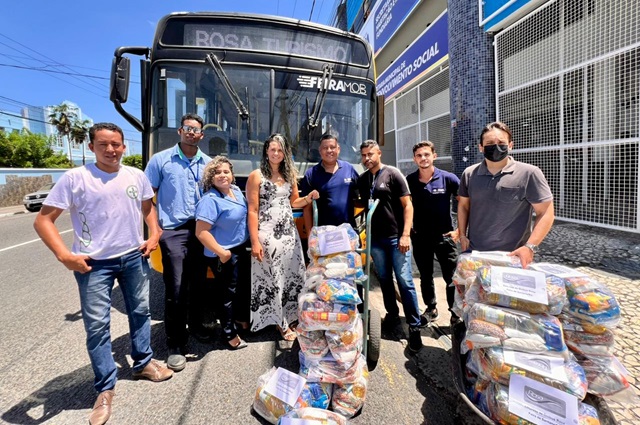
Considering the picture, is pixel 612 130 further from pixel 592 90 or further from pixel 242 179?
pixel 242 179

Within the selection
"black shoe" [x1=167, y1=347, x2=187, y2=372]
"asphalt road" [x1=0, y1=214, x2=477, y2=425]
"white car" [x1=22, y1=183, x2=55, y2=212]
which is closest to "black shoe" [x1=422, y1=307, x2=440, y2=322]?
"asphalt road" [x1=0, y1=214, x2=477, y2=425]

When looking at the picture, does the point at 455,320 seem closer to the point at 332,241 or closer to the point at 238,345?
the point at 332,241

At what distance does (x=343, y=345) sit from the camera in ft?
6.89

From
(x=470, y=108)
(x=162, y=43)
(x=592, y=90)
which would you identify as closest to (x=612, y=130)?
(x=592, y=90)

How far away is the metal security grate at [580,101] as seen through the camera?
5.20 metres

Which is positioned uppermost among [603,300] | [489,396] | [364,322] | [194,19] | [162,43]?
[194,19]

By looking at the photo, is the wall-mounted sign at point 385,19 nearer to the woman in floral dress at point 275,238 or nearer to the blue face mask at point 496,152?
the woman in floral dress at point 275,238

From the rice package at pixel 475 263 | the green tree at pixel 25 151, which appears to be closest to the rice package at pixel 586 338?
the rice package at pixel 475 263

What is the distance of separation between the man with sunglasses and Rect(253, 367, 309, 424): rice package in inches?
35.7

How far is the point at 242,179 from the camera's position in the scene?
3.47 metres

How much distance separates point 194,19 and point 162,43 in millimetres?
450

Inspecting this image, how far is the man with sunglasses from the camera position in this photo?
2.71m

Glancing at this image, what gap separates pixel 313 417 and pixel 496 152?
2.11 meters

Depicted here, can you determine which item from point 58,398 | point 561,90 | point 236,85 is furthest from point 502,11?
point 58,398
